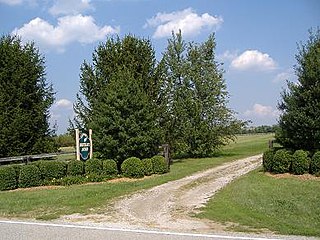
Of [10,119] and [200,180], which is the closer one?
[200,180]

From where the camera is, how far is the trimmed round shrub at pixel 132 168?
18.8 metres

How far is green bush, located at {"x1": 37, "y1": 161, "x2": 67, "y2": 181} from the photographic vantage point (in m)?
17.8

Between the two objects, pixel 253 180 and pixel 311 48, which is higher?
pixel 311 48

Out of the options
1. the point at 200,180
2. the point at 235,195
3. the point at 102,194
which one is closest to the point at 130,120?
the point at 200,180

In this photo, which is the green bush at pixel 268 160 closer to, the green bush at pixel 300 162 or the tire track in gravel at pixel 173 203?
the green bush at pixel 300 162

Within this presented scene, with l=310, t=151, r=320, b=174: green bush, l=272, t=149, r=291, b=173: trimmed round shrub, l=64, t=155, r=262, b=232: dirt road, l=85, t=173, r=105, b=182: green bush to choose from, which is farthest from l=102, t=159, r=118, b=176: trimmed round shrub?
l=310, t=151, r=320, b=174: green bush

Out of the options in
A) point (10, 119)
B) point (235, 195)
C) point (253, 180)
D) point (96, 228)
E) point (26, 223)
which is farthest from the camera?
point (10, 119)

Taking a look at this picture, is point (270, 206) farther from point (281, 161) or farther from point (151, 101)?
point (151, 101)

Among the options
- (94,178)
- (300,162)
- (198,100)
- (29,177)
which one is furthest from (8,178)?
(198,100)

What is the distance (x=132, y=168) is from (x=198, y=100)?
16.3 meters

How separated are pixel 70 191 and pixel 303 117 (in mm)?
9762

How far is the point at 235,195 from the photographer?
1286cm

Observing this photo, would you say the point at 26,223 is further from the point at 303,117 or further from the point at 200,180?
the point at 303,117

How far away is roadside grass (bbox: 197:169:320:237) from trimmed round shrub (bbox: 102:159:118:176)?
5.48 m
